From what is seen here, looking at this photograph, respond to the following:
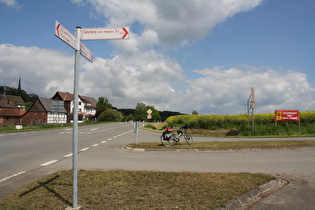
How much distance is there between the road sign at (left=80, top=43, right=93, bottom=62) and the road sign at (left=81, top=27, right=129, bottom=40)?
0.17 m

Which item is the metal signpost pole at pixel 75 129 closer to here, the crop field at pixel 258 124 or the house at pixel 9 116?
the crop field at pixel 258 124

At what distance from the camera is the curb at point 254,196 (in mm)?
4121

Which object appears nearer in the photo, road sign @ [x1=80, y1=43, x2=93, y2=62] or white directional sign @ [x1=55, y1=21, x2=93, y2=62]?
white directional sign @ [x1=55, y1=21, x2=93, y2=62]

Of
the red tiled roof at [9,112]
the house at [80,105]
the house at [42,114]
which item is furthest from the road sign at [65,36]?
the red tiled roof at [9,112]

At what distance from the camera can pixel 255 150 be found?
11281 mm

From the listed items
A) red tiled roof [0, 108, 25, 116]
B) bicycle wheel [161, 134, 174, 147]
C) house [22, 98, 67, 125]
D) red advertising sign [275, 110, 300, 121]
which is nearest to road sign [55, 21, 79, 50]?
bicycle wheel [161, 134, 174, 147]

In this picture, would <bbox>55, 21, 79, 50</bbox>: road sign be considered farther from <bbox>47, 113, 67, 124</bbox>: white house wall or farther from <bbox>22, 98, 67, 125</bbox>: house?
<bbox>47, 113, 67, 124</bbox>: white house wall

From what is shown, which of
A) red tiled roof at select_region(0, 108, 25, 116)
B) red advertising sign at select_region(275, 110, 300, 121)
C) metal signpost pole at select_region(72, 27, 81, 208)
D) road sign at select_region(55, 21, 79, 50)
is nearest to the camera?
road sign at select_region(55, 21, 79, 50)

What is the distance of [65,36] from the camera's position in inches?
143

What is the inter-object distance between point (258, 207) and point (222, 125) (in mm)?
25572

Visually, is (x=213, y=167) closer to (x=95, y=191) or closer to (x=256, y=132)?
(x=95, y=191)

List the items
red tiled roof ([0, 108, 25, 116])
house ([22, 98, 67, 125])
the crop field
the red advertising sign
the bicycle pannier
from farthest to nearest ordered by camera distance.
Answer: red tiled roof ([0, 108, 25, 116]), house ([22, 98, 67, 125]), the red advertising sign, the crop field, the bicycle pannier

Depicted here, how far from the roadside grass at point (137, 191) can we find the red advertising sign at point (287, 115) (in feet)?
64.4

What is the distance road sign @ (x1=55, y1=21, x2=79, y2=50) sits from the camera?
3508 millimetres
